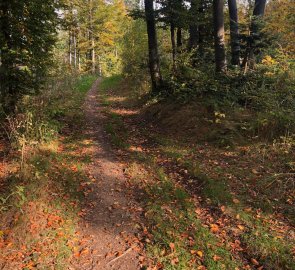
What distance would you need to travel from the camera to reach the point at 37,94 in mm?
9094

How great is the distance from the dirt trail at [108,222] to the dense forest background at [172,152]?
0.13 meters

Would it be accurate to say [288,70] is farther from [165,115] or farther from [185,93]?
[165,115]

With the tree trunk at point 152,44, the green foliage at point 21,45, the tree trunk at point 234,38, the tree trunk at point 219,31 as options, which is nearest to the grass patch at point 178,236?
the green foliage at point 21,45

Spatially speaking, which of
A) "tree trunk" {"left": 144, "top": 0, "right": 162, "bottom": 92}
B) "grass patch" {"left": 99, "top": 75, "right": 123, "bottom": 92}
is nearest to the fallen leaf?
"tree trunk" {"left": 144, "top": 0, "right": 162, "bottom": 92}

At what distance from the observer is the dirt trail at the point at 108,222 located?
4.55m

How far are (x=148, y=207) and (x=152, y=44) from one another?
10.4 meters

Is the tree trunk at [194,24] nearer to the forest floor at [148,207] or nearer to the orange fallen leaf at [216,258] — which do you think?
the forest floor at [148,207]

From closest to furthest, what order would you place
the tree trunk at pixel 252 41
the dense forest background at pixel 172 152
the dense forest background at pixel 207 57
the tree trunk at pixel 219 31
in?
1. the dense forest background at pixel 172 152
2. the dense forest background at pixel 207 57
3. the tree trunk at pixel 252 41
4. the tree trunk at pixel 219 31

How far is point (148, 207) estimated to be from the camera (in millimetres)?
5832

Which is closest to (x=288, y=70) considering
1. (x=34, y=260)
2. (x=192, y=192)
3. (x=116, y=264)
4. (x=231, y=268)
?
(x=192, y=192)

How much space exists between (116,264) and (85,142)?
17.4 ft

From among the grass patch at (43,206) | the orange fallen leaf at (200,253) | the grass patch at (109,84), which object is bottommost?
the orange fallen leaf at (200,253)

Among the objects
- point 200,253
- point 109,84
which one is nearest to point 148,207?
point 200,253

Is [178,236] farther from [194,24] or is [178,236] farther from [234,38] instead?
[194,24]
